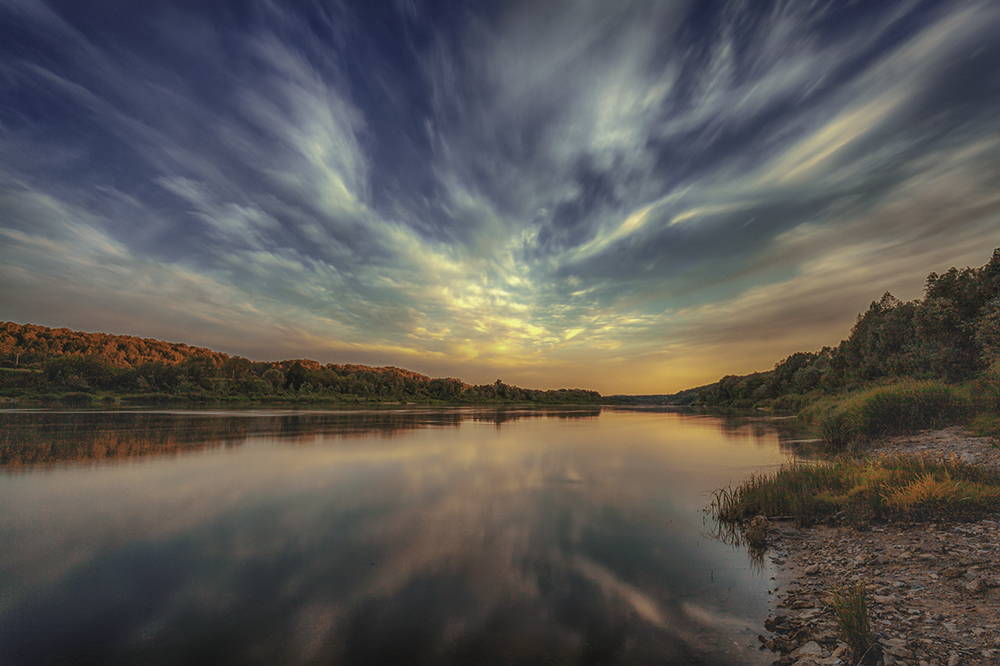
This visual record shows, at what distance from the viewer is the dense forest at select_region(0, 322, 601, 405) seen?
80125 millimetres

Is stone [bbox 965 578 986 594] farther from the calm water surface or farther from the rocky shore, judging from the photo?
the calm water surface

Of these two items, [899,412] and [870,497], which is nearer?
[870,497]

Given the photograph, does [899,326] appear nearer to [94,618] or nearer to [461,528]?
[461,528]

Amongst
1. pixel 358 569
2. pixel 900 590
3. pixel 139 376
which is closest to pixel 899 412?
pixel 900 590

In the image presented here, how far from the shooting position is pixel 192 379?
99375mm

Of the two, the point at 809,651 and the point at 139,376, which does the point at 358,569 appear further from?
the point at 139,376

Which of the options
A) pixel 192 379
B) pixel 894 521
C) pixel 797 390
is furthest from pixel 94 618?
pixel 192 379

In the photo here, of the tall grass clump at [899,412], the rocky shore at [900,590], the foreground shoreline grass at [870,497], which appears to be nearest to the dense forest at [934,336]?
the tall grass clump at [899,412]

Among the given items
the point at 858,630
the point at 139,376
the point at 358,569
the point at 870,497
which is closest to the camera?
the point at 858,630

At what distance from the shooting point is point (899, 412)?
64.2 ft

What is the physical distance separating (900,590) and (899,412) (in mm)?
19983

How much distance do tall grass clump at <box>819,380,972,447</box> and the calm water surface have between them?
9729mm

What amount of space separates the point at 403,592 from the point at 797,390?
109 meters

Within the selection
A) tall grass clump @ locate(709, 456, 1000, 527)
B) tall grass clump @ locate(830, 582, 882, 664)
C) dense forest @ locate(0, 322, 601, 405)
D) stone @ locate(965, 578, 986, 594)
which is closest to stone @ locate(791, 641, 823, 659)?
tall grass clump @ locate(830, 582, 882, 664)
